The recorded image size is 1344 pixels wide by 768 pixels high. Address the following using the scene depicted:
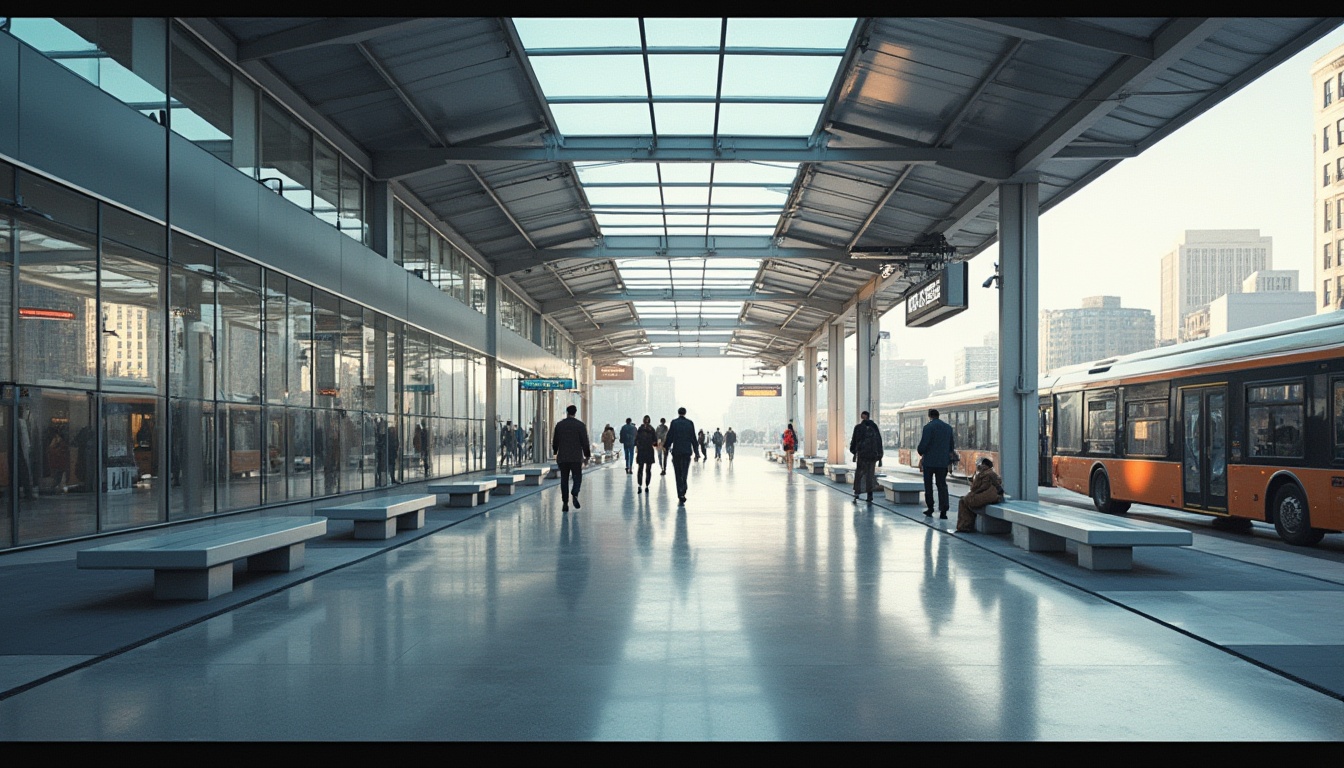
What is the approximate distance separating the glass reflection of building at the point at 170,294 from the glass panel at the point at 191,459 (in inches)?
1.4

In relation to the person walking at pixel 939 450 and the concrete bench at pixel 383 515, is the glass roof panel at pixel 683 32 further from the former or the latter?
the concrete bench at pixel 383 515

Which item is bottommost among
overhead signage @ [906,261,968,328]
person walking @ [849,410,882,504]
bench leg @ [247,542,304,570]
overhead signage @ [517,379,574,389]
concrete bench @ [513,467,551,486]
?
concrete bench @ [513,467,551,486]

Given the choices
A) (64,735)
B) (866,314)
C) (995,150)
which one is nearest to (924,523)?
(995,150)

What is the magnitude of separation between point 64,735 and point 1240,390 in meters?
14.8

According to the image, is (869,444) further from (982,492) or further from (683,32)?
(683,32)

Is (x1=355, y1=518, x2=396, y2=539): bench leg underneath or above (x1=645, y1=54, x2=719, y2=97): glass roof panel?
underneath

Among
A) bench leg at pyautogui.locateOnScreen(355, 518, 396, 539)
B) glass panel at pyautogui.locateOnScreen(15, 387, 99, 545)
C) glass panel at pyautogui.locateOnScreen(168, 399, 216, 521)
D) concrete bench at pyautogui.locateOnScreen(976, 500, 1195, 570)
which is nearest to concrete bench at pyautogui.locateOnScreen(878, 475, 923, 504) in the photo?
concrete bench at pyautogui.locateOnScreen(976, 500, 1195, 570)

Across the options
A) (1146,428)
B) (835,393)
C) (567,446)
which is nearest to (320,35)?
(567,446)

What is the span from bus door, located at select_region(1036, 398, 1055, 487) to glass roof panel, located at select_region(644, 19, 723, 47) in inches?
A: 436

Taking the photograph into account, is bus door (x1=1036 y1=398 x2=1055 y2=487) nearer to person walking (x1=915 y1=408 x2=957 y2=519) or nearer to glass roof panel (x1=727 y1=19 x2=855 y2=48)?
person walking (x1=915 y1=408 x2=957 y2=519)

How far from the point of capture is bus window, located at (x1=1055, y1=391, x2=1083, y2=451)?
2028 centimetres

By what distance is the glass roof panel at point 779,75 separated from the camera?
1609 cm
